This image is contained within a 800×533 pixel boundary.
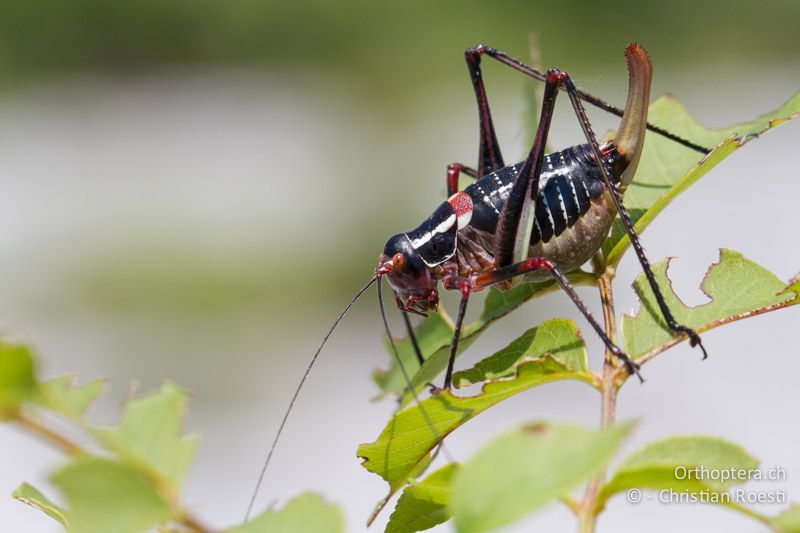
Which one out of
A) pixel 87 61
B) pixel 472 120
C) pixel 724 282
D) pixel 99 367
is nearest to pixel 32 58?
pixel 87 61

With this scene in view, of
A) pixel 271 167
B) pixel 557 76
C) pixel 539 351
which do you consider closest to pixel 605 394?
pixel 539 351

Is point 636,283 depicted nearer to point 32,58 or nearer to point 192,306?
point 192,306

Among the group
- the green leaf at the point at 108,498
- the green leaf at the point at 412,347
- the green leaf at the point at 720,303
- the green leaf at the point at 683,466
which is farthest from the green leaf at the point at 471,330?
the green leaf at the point at 108,498

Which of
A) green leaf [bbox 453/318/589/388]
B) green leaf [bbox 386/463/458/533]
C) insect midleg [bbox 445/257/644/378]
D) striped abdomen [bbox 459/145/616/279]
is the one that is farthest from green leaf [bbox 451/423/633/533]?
striped abdomen [bbox 459/145/616/279]

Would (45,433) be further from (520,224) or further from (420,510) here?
(520,224)

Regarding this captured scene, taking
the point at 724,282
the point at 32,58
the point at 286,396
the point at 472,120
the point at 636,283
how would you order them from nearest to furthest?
1. the point at 724,282
2. the point at 636,283
3. the point at 286,396
4. the point at 472,120
5. the point at 32,58

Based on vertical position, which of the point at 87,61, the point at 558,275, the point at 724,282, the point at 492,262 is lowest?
the point at 724,282
